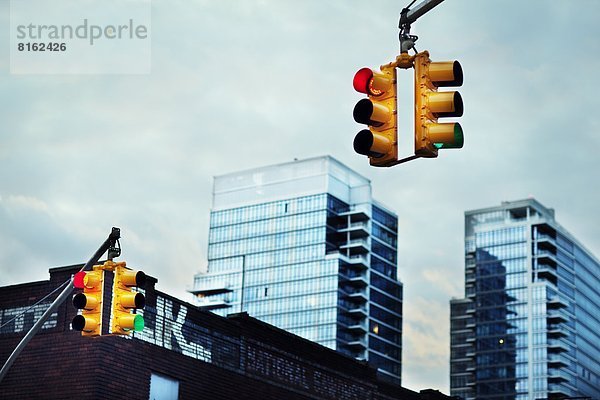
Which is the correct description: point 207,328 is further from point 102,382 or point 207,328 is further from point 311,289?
point 311,289

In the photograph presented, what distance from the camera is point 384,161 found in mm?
12016

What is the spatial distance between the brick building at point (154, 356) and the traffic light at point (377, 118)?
2256cm

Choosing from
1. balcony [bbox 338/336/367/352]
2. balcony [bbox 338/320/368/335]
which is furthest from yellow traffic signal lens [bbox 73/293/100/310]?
balcony [bbox 338/320/368/335]

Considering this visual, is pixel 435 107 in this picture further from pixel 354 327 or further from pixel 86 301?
pixel 354 327

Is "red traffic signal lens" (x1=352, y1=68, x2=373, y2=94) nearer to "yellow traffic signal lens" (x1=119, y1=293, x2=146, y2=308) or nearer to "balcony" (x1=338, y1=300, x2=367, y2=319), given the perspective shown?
"yellow traffic signal lens" (x1=119, y1=293, x2=146, y2=308)

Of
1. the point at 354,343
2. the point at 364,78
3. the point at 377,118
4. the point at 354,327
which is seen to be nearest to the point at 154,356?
the point at 364,78

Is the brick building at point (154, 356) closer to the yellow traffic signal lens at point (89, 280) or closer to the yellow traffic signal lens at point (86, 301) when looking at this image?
the yellow traffic signal lens at point (89, 280)

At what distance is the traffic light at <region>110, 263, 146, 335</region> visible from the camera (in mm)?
16500

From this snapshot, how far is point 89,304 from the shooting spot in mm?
16688

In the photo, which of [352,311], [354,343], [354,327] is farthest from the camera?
[352,311]

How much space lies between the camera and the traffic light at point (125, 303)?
16.5m

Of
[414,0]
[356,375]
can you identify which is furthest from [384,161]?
[356,375]

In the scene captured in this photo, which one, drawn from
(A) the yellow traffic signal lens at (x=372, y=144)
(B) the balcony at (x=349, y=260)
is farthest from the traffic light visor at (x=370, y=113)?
(B) the balcony at (x=349, y=260)

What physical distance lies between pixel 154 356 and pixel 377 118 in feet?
85.3
